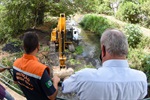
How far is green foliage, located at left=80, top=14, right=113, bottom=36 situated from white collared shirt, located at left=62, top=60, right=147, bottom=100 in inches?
371

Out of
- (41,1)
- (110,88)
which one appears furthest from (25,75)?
(41,1)

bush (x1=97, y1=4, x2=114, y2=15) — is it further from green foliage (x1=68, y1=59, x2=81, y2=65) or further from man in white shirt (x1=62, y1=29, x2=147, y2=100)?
man in white shirt (x1=62, y1=29, x2=147, y2=100)

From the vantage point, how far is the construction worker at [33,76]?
75.9 inches

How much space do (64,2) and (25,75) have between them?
872 centimetres

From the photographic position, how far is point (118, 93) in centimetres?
147

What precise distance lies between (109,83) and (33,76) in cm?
72

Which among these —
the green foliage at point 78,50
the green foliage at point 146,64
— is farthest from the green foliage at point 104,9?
the green foliage at point 146,64

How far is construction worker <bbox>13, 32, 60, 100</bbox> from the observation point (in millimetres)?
1928

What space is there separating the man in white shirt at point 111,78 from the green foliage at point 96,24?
371 inches

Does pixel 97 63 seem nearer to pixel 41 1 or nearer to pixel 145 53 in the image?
pixel 145 53

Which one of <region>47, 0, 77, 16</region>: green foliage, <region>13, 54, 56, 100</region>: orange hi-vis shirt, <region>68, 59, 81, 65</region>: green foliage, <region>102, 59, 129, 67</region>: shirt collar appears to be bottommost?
<region>68, 59, 81, 65</region>: green foliage

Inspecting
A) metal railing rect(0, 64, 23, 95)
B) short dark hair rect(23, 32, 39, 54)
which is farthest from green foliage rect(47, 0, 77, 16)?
short dark hair rect(23, 32, 39, 54)

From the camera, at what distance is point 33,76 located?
6.38ft

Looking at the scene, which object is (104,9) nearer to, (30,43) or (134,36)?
(134,36)
